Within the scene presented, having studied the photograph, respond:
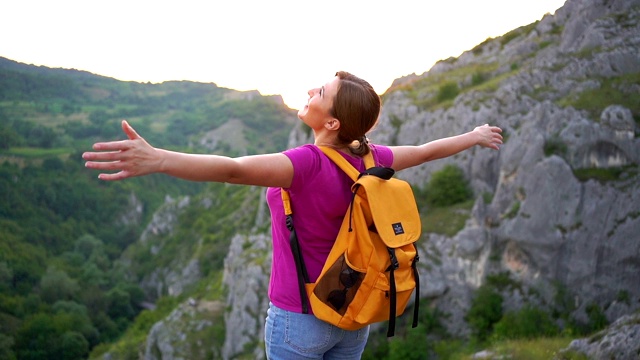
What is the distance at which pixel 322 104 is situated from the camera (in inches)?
153

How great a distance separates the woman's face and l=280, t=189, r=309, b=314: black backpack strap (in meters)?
0.56

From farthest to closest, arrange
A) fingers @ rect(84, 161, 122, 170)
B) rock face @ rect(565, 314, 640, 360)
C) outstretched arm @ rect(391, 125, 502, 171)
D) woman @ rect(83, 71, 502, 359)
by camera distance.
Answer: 1. rock face @ rect(565, 314, 640, 360)
2. outstretched arm @ rect(391, 125, 502, 171)
3. woman @ rect(83, 71, 502, 359)
4. fingers @ rect(84, 161, 122, 170)

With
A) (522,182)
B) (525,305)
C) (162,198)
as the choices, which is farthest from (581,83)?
(162,198)

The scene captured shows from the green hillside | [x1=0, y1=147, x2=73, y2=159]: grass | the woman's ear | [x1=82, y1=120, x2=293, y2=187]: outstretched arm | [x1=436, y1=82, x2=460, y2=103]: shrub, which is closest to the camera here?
[x1=82, y1=120, x2=293, y2=187]: outstretched arm

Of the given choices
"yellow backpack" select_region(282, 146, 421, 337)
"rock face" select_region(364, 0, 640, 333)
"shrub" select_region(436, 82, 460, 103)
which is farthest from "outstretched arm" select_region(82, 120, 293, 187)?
"shrub" select_region(436, 82, 460, 103)

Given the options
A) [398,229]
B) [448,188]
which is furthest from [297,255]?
[448,188]

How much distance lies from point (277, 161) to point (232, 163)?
0.29 m

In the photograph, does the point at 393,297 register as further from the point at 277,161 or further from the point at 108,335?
the point at 108,335

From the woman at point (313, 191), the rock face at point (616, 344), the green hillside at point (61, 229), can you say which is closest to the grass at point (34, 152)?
the green hillside at point (61, 229)

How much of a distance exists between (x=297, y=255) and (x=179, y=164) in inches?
39.6

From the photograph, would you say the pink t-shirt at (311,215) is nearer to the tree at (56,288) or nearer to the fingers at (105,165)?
the fingers at (105,165)

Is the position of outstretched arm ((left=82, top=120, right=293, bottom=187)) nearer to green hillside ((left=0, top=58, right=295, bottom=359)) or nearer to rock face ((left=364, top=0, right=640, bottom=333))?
rock face ((left=364, top=0, right=640, bottom=333))

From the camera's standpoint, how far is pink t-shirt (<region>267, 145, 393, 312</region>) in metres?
3.72

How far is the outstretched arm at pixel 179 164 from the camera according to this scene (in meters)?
3.11
